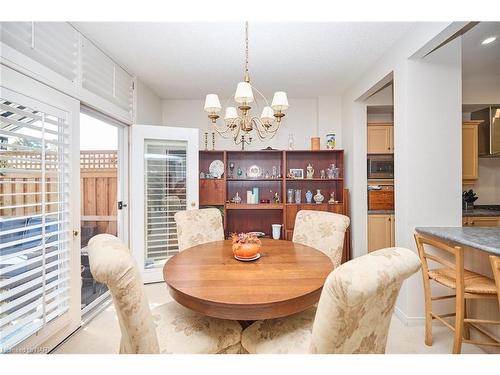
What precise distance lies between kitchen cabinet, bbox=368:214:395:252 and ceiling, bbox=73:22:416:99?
1.85m

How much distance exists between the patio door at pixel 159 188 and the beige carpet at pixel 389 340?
0.98 metres

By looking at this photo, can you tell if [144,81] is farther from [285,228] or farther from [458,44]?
[458,44]

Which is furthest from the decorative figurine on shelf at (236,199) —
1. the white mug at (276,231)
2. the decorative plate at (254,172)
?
the white mug at (276,231)

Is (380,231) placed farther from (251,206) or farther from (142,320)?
(142,320)

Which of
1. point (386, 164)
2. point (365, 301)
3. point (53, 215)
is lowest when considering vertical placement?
point (365, 301)

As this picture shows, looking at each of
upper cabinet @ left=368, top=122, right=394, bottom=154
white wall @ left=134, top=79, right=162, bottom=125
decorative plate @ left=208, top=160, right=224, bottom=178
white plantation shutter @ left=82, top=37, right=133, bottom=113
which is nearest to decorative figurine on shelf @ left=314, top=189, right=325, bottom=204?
upper cabinet @ left=368, top=122, right=394, bottom=154

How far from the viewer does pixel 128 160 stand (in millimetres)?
3117

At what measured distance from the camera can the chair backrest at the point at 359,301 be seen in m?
0.79

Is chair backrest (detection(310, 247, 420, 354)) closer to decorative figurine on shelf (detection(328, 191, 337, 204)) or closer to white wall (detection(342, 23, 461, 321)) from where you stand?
white wall (detection(342, 23, 461, 321))

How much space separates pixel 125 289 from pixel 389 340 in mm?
2046

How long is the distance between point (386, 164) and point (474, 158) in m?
1.06

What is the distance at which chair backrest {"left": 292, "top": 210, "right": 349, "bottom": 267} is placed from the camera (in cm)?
209
